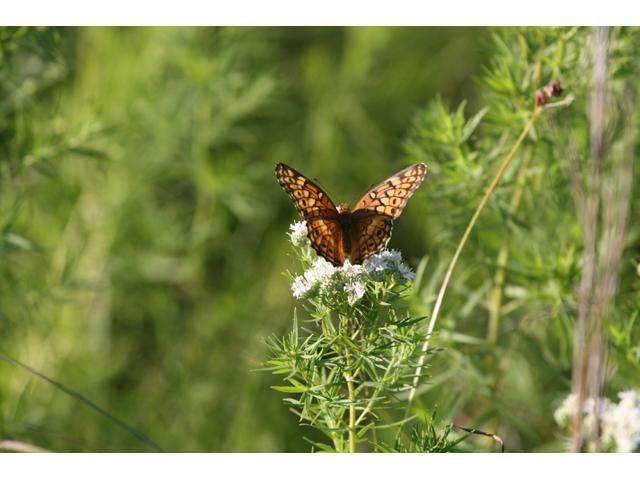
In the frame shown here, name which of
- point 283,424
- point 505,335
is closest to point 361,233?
point 505,335

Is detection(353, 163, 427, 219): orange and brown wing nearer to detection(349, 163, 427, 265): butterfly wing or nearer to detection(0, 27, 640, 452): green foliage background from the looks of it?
detection(349, 163, 427, 265): butterfly wing

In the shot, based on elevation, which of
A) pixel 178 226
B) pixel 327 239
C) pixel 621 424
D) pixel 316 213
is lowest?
pixel 621 424

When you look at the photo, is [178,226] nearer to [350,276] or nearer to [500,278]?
[500,278]

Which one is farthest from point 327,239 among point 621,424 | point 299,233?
point 621,424

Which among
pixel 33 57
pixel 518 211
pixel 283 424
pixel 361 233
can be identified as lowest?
pixel 283 424

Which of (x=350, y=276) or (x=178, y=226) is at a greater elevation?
(x=178, y=226)

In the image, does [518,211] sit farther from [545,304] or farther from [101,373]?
[101,373]
